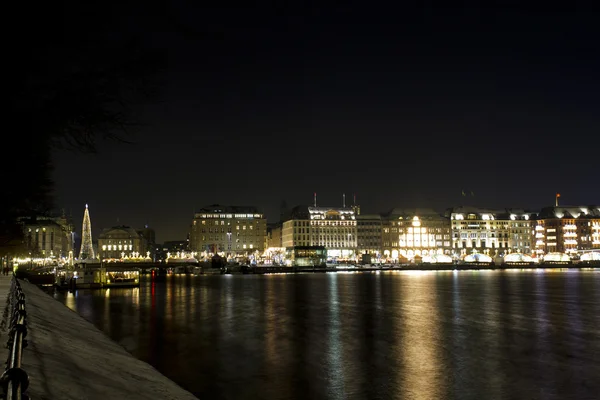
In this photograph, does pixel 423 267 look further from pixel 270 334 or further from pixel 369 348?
pixel 369 348

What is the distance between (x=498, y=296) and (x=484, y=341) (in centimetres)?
3647

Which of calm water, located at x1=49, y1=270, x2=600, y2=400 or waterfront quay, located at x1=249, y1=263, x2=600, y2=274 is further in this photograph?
waterfront quay, located at x1=249, y1=263, x2=600, y2=274

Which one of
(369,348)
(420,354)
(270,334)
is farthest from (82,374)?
(270,334)

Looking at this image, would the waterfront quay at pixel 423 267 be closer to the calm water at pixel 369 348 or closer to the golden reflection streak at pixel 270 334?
the golden reflection streak at pixel 270 334

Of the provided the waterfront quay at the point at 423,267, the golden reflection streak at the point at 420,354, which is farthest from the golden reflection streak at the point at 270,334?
the waterfront quay at the point at 423,267

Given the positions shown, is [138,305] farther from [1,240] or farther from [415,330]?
[415,330]

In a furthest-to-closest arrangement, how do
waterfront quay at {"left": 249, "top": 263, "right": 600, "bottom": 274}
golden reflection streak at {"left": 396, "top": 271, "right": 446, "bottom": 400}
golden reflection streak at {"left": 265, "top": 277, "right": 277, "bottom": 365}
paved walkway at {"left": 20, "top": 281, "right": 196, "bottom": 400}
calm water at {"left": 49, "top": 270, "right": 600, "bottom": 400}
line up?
waterfront quay at {"left": 249, "top": 263, "right": 600, "bottom": 274} < golden reflection streak at {"left": 265, "top": 277, "right": 277, "bottom": 365} < calm water at {"left": 49, "top": 270, "right": 600, "bottom": 400} < golden reflection streak at {"left": 396, "top": 271, "right": 446, "bottom": 400} < paved walkway at {"left": 20, "top": 281, "right": 196, "bottom": 400}

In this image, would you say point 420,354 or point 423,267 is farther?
point 423,267

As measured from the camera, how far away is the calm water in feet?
64.1

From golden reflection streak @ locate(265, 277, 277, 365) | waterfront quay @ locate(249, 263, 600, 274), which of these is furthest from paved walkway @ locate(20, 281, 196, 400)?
waterfront quay @ locate(249, 263, 600, 274)

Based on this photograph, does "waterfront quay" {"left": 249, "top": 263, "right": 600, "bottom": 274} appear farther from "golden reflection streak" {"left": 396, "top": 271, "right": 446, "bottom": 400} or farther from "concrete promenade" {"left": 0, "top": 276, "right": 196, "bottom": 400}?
"concrete promenade" {"left": 0, "top": 276, "right": 196, "bottom": 400}

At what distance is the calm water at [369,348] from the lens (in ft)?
64.1

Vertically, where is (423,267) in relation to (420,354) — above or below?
below

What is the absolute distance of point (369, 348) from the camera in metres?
27.7
